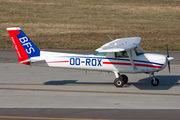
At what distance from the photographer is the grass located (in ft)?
97.6

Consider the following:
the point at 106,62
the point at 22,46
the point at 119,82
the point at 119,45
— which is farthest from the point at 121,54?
the point at 22,46

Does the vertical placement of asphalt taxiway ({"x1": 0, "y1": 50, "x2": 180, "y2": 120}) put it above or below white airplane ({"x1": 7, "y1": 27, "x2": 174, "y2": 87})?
below

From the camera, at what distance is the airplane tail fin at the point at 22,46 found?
1346cm

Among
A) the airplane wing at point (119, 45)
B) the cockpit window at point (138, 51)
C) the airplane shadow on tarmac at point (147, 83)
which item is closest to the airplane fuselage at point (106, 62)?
the cockpit window at point (138, 51)

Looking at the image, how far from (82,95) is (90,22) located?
87.5ft

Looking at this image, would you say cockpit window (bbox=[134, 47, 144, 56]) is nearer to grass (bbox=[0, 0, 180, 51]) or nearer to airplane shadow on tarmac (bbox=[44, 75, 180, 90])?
airplane shadow on tarmac (bbox=[44, 75, 180, 90])

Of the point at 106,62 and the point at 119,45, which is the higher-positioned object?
the point at 119,45

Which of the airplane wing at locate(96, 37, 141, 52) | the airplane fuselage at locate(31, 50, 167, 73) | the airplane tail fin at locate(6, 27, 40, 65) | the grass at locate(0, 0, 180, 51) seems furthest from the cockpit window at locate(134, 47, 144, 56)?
the grass at locate(0, 0, 180, 51)

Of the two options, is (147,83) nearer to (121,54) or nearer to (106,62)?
(121,54)

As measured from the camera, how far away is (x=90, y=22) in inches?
1505

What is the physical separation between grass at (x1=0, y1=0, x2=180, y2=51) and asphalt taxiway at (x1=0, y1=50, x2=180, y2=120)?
33.3 ft

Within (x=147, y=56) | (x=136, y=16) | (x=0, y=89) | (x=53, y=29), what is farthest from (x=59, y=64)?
(x=136, y=16)

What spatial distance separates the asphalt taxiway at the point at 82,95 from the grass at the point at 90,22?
1014 cm

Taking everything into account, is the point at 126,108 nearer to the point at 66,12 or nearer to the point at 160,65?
the point at 160,65
